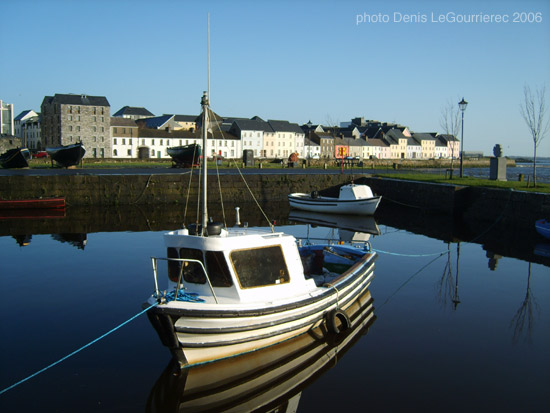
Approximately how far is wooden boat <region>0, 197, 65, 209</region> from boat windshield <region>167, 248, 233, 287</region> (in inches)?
965

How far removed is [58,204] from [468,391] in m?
29.0

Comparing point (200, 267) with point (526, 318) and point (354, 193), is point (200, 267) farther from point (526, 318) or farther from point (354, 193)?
point (354, 193)

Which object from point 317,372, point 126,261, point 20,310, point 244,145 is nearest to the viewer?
point 317,372

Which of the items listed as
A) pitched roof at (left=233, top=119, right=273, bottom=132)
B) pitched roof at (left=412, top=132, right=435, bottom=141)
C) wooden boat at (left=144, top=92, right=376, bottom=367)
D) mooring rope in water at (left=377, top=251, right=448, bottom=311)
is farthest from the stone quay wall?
pitched roof at (left=412, top=132, right=435, bottom=141)

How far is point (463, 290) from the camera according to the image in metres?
14.2

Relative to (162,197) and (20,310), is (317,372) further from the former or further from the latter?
(162,197)

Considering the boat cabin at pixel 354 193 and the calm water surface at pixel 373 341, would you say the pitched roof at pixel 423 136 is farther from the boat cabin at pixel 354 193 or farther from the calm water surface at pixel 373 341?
the calm water surface at pixel 373 341

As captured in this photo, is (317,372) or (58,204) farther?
(58,204)

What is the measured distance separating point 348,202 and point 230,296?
2325 centimetres

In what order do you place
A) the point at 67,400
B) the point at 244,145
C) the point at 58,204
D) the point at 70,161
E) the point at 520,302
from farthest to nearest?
the point at 244,145 → the point at 70,161 → the point at 58,204 → the point at 520,302 → the point at 67,400

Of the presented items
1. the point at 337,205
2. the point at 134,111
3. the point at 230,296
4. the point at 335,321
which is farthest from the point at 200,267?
the point at 134,111

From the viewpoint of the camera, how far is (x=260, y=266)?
9758 mm

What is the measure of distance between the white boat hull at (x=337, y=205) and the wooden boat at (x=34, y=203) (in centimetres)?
1557

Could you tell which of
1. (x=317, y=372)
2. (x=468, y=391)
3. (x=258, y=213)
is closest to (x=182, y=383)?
(x=317, y=372)
